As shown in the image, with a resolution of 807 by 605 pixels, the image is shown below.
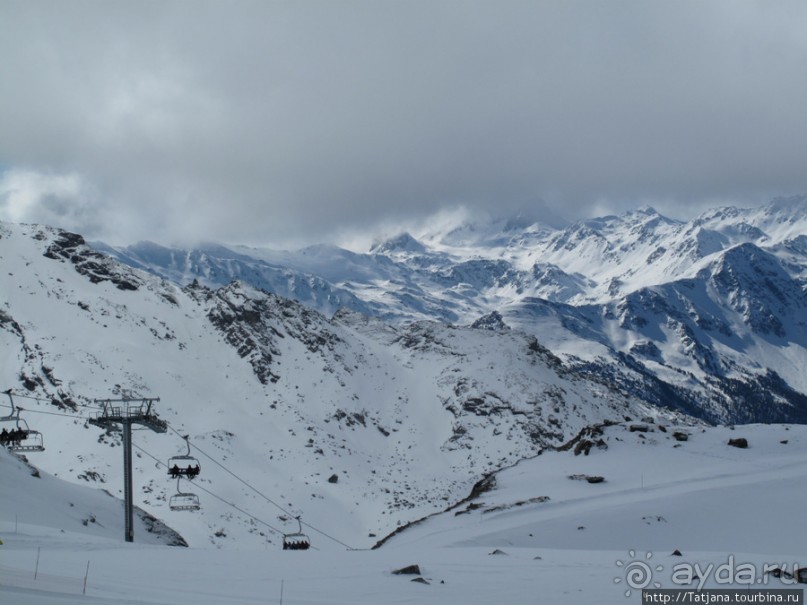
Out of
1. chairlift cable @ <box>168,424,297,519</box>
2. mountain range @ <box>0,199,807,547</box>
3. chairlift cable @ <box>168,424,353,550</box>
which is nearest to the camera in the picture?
chairlift cable @ <box>168,424,353,550</box>

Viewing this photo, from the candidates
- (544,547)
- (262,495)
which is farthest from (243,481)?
(544,547)

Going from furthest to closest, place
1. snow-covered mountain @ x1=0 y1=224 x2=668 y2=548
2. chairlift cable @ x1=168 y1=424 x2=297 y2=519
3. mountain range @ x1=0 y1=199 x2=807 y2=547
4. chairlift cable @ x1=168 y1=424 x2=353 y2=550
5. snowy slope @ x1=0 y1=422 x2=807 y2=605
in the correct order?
mountain range @ x1=0 y1=199 x2=807 y2=547 → snow-covered mountain @ x1=0 y1=224 x2=668 y2=548 → chairlift cable @ x1=168 y1=424 x2=297 y2=519 → chairlift cable @ x1=168 y1=424 x2=353 y2=550 → snowy slope @ x1=0 y1=422 x2=807 y2=605

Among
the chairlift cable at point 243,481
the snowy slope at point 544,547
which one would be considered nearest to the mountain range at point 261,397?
the chairlift cable at point 243,481

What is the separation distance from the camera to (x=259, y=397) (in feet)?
307

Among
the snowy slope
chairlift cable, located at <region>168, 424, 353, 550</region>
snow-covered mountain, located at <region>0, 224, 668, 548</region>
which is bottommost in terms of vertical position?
the snowy slope

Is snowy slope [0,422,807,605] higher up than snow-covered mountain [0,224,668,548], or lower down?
lower down

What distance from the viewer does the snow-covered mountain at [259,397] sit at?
67.6m

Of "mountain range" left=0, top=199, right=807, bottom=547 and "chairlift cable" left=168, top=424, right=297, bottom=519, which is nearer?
"chairlift cable" left=168, top=424, right=297, bottom=519

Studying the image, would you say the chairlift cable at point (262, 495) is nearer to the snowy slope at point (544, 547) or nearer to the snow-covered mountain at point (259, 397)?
the snow-covered mountain at point (259, 397)

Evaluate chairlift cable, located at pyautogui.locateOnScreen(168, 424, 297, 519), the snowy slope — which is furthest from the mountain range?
the snowy slope

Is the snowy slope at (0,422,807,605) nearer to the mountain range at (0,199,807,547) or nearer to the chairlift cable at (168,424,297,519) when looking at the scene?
the chairlift cable at (168,424,297,519)

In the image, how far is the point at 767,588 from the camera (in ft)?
62.3

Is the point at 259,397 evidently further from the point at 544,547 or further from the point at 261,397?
the point at 544,547

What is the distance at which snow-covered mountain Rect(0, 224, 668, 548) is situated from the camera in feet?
222
